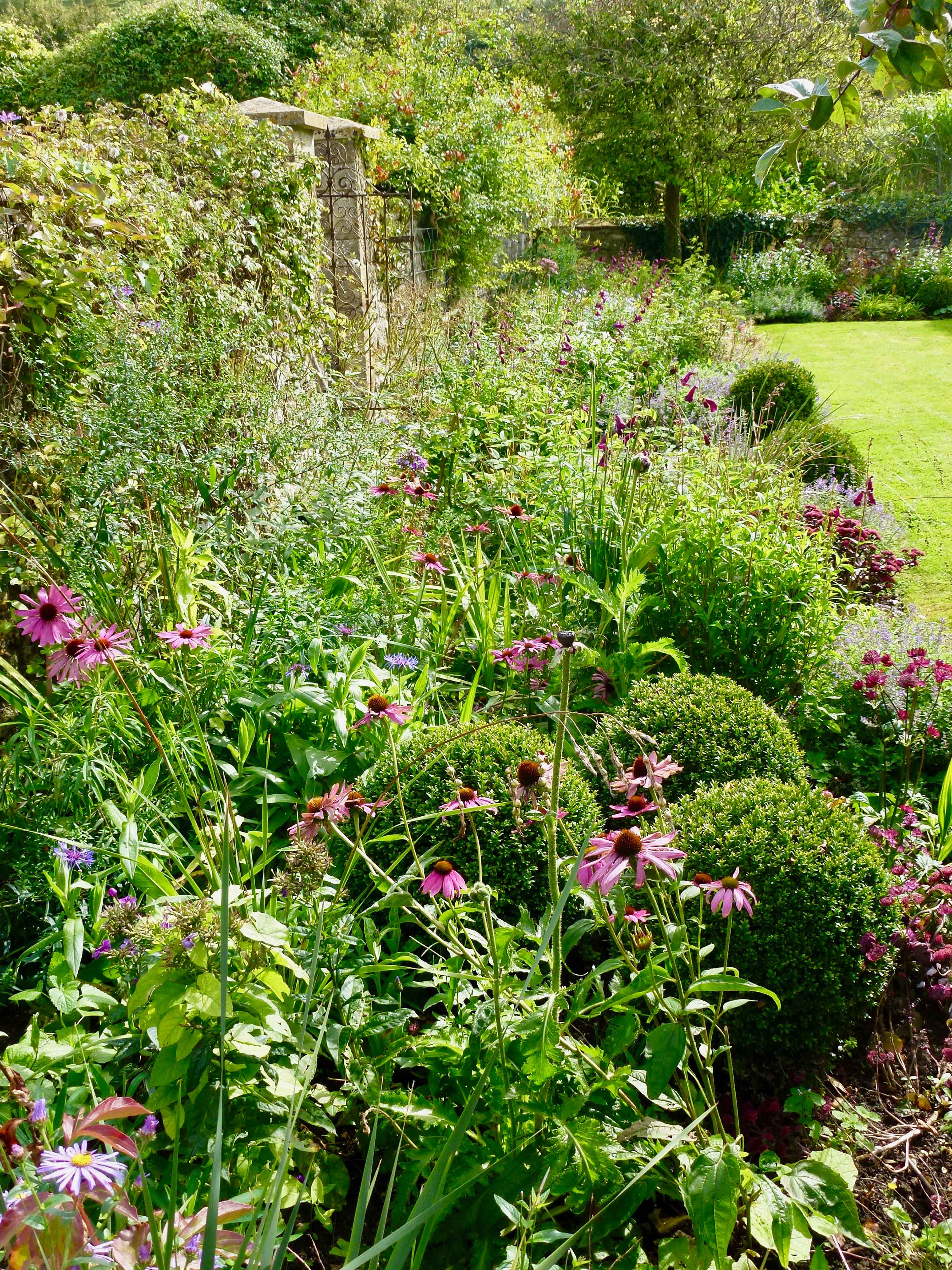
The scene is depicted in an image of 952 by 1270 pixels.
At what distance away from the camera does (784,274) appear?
47.3 feet

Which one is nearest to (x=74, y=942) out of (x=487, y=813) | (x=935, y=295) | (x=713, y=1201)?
(x=487, y=813)

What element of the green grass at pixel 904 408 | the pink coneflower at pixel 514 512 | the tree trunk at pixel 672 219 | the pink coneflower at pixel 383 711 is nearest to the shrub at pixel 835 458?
the green grass at pixel 904 408

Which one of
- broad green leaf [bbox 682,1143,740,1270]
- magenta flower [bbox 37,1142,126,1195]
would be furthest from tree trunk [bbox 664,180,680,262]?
magenta flower [bbox 37,1142,126,1195]

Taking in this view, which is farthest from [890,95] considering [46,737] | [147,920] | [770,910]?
[46,737]

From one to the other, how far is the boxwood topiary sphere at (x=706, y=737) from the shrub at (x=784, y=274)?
43.4 feet

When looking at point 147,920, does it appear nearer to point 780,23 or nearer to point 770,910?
point 770,910

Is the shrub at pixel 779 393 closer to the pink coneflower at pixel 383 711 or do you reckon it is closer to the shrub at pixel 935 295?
the pink coneflower at pixel 383 711

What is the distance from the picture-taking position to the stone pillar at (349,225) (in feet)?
20.8

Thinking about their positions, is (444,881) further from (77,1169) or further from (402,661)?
(402,661)

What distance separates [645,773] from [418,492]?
2.07m

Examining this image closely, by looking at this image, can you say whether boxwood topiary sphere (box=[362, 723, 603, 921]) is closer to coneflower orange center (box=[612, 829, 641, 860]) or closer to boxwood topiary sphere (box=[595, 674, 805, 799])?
boxwood topiary sphere (box=[595, 674, 805, 799])

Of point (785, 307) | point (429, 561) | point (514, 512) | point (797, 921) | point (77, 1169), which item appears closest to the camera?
point (77, 1169)

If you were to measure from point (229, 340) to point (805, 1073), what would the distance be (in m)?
3.07

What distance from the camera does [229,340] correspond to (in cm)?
351
